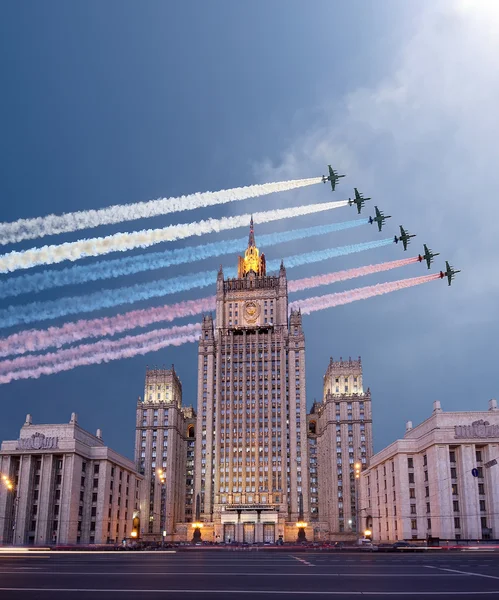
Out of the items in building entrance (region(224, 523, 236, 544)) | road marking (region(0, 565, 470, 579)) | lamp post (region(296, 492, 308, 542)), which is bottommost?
building entrance (region(224, 523, 236, 544))

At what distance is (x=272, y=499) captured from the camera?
7815 inches

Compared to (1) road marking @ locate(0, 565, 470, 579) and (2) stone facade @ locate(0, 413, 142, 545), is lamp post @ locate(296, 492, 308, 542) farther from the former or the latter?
(1) road marking @ locate(0, 565, 470, 579)

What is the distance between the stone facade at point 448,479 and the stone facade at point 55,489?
6509 centimetres

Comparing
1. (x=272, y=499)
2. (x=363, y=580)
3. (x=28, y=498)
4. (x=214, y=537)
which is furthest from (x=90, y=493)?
(x=363, y=580)

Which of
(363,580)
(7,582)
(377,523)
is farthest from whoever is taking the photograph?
(377,523)

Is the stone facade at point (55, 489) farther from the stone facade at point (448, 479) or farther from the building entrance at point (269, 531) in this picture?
the stone facade at point (448, 479)

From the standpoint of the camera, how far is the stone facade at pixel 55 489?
131725 mm

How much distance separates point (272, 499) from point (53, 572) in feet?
548

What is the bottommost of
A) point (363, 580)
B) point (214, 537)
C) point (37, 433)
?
point (214, 537)

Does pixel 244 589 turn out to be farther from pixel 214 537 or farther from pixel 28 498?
pixel 214 537

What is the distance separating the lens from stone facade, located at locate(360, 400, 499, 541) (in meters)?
115

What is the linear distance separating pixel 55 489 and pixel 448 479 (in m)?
81.2

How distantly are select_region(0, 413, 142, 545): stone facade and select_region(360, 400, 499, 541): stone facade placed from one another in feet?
214

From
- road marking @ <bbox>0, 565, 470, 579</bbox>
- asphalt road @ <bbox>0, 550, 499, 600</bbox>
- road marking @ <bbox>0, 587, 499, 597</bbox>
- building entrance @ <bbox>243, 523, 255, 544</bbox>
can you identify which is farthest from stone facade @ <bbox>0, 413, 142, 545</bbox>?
road marking @ <bbox>0, 587, 499, 597</bbox>
